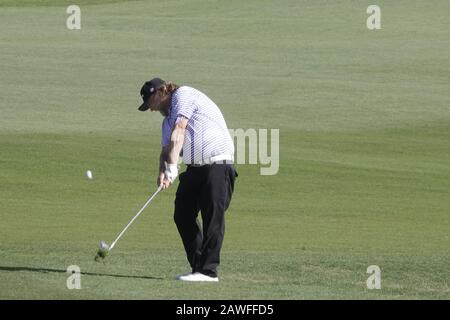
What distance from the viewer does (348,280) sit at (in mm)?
14234

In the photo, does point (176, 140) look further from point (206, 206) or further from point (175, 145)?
point (206, 206)

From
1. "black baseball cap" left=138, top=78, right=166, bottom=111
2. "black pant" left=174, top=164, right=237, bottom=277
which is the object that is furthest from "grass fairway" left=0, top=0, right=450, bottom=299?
"black baseball cap" left=138, top=78, right=166, bottom=111

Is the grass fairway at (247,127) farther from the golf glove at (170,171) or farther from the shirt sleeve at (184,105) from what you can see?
the shirt sleeve at (184,105)

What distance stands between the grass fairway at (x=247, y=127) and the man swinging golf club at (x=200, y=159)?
1.55 feet

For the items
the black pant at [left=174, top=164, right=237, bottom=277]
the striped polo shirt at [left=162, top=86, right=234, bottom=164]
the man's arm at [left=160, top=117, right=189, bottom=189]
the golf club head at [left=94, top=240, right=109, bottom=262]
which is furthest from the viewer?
the golf club head at [left=94, top=240, right=109, bottom=262]

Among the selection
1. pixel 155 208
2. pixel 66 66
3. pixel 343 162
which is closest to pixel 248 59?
pixel 66 66

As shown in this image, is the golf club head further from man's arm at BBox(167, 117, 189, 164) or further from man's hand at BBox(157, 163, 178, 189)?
man's arm at BBox(167, 117, 189, 164)

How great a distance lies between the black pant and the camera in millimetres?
12695

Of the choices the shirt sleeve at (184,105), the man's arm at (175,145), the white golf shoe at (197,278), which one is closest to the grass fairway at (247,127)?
the white golf shoe at (197,278)

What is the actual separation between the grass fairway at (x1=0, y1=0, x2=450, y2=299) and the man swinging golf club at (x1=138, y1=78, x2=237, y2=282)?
1.55ft
